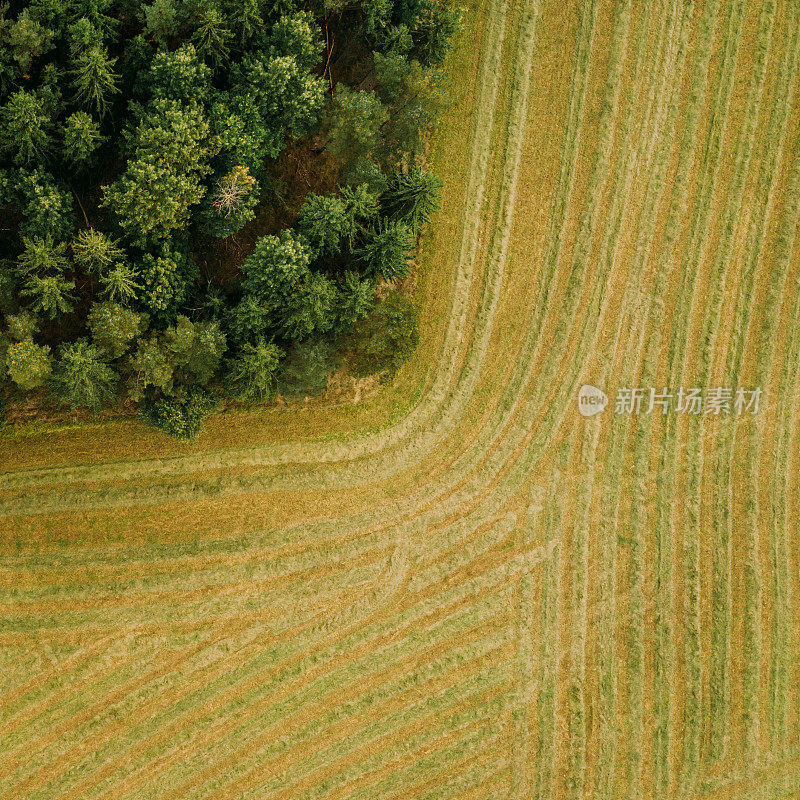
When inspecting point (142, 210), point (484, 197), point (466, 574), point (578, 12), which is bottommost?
point (466, 574)

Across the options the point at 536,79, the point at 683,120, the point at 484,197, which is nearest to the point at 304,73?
the point at 484,197

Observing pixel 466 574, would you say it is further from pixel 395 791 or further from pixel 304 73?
pixel 304 73

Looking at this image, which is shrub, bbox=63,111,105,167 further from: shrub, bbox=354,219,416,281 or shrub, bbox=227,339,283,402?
shrub, bbox=354,219,416,281

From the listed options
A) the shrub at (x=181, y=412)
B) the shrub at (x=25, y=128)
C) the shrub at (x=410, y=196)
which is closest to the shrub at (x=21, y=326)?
the shrub at (x=181, y=412)

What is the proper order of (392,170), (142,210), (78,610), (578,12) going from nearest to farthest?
1. (142,210)
2. (392,170)
3. (78,610)
4. (578,12)

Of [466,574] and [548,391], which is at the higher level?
[548,391]

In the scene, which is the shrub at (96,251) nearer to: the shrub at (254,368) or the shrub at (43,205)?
the shrub at (43,205)

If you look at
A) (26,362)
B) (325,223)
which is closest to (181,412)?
Result: (26,362)
